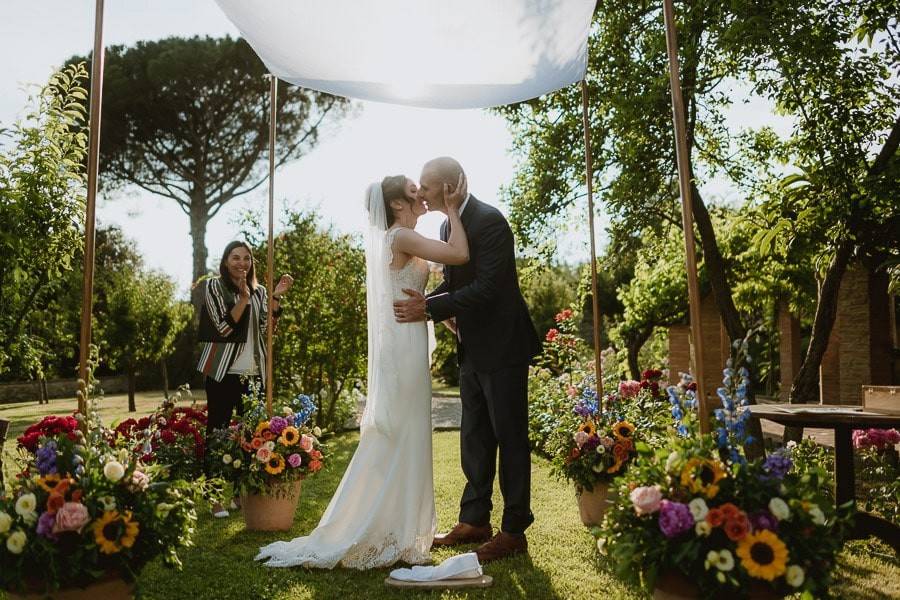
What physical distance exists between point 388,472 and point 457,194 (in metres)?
1.55

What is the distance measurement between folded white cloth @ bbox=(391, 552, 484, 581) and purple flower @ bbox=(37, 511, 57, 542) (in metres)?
1.52

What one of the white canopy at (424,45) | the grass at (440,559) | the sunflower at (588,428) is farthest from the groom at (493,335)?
the sunflower at (588,428)

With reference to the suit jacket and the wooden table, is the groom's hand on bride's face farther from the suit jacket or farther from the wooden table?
the wooden table

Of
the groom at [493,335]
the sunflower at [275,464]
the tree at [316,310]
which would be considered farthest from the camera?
the tree at [316,310]

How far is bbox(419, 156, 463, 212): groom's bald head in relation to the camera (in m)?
3.99

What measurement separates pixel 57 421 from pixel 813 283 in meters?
10.2

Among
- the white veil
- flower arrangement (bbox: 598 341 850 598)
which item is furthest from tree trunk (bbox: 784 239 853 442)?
flower arrangement (bbox: 598 341 850 598)

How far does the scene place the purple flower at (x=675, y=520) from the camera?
228 centimetres

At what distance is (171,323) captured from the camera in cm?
1759

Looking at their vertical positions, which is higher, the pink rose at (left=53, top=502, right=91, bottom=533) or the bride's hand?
the bride's hand

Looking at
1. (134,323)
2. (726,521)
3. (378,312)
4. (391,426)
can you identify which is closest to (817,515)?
(726,521)

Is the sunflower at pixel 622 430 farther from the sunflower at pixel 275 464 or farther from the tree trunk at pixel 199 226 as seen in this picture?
the tree trunk at pixel 199 226

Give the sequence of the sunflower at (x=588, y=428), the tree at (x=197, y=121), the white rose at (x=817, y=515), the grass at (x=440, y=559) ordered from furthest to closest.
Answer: the tree at (x=197, y=121)
the sunflower at (x=588, y=428)
the grass at (x=440, y=559)
the white rose at (x=817, y=515)

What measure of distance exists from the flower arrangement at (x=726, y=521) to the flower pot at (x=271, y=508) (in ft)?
7.96
